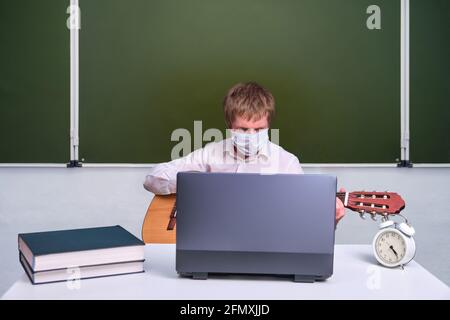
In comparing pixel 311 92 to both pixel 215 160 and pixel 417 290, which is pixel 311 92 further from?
pixel 417 290

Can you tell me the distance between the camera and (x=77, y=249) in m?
1.17

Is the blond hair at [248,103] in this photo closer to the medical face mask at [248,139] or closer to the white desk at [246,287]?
the medical face mask at [248,139]

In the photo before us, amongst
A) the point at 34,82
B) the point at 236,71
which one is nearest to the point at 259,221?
the point at 236,71

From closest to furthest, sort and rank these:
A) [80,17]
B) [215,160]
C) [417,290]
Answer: [417,290], [215,160], [80,17]


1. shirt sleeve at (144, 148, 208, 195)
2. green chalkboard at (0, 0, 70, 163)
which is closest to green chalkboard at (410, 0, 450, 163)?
shirt sleeve at (144, 148, 208, 195)

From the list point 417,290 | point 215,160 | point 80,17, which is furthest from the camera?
point 80,17

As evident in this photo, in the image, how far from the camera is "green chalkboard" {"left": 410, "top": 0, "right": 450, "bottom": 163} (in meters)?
2.82

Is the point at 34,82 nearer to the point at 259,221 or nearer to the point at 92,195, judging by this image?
the point at 92,195

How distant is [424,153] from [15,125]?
2.25 metres

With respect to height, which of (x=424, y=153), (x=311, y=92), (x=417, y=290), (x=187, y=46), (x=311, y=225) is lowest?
(x=417, y=290)

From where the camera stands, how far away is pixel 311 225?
3.67ft

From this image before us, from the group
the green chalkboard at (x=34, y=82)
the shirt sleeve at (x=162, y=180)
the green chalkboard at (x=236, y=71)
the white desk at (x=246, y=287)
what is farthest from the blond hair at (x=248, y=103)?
the green chalkboard at (x=34, y=82)

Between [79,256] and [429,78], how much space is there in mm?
2316

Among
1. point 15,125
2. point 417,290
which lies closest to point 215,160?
point 15,125
